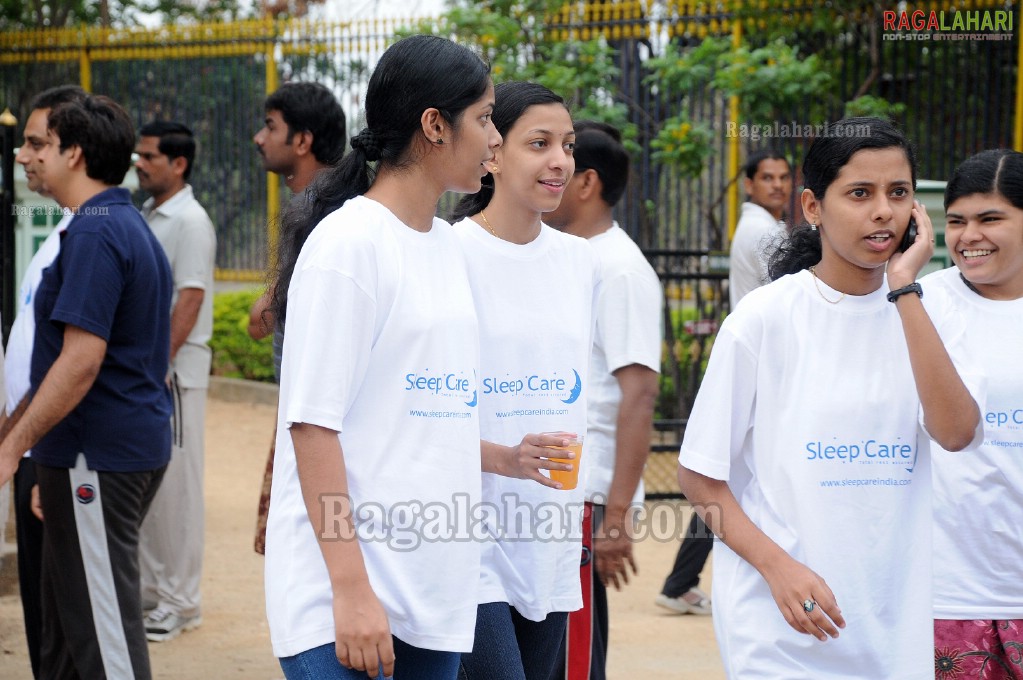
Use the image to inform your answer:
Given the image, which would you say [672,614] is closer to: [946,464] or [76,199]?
[946,464]

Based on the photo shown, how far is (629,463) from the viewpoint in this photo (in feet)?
12.1

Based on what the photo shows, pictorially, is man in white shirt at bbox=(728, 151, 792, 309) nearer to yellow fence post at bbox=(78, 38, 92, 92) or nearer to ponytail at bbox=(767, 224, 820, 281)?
ponytail at bbox=(767, 224, 820, 281)

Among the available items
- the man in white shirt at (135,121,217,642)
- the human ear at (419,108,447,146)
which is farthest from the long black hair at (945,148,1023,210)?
the man in white shirt at (135,121,217,642)

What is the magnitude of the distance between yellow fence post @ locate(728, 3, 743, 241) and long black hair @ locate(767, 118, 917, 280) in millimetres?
7150

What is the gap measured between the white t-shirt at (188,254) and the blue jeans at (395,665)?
3.63m

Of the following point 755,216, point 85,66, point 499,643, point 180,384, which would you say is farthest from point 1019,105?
point 85,66

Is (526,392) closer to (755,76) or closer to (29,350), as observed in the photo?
(29,350)

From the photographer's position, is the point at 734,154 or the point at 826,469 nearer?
the point at 826,469

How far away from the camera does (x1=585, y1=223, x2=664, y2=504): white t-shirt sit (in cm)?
374

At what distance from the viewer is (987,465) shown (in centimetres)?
312

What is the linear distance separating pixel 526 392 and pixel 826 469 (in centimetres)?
Result: 76

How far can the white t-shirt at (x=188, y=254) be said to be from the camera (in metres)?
5.70

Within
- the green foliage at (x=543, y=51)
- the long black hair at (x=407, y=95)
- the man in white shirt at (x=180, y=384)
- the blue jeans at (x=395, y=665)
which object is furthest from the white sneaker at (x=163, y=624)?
the green foliage at (x=543, y=51)

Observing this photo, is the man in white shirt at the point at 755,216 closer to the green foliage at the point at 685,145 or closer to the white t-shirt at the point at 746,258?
the white t-shirt at the point at 746,258
